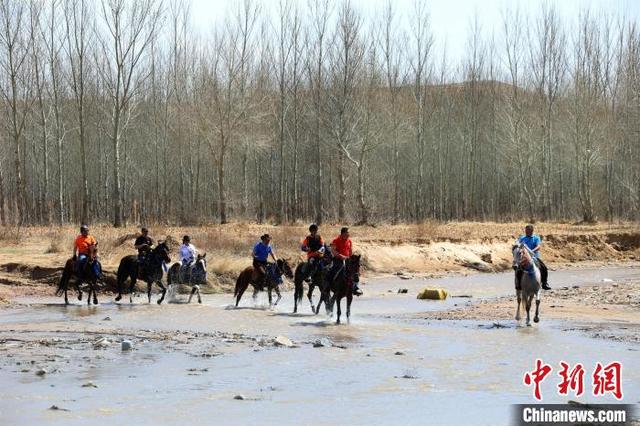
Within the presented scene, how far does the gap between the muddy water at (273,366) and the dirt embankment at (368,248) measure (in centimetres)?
679

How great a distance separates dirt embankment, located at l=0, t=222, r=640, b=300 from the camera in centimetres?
3088

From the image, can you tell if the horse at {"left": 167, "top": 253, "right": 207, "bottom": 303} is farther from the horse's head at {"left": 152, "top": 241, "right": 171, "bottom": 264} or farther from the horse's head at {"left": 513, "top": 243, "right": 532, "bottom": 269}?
the horse's head at {"left": 513, "top": 243, "right": 532, "bottom": 269}

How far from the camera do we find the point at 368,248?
37656 mm

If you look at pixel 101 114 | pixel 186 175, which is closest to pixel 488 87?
pixel 186 175

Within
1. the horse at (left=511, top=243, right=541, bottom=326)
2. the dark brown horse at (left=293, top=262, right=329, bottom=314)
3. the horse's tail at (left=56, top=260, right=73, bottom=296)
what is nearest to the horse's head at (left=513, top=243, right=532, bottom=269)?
the horse at (left=511, top=243, right=541, bottom=326)

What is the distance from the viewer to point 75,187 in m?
77.8

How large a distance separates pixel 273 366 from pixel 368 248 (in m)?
22.8

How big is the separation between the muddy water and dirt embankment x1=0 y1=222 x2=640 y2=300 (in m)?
6.79

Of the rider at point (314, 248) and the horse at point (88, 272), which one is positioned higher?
the rider at point (314, 248)

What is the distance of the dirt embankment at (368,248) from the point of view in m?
30.9

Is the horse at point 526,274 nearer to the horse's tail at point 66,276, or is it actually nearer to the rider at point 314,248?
the rider at point 314,248

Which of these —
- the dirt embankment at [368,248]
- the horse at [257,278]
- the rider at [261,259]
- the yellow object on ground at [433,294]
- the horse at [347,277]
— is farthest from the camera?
the dirt embankment at [368,248]

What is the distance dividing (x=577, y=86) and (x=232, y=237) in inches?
1304

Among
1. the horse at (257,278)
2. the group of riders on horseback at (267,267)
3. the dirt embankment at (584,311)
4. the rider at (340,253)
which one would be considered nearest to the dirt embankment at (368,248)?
the group of riders on horseback at (267,267)
